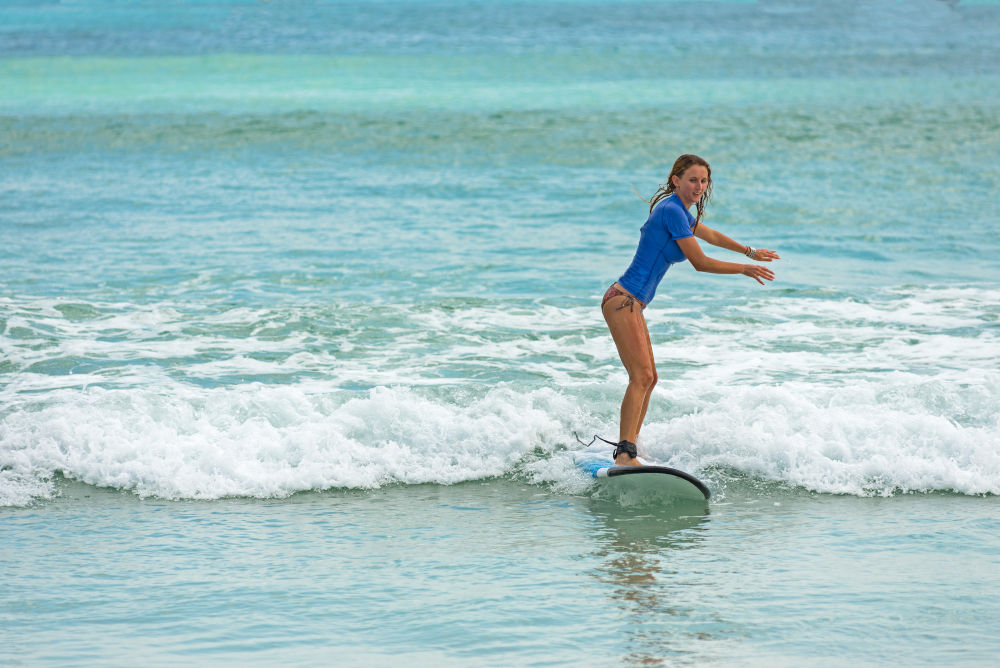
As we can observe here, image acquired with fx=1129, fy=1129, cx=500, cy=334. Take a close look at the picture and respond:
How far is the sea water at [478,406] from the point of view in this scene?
558 centimetres

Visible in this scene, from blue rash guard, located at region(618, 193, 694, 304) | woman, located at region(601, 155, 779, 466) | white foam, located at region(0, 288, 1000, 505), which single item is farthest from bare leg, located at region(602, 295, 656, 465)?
white foam, located at region(0, 288, 1000, 505)

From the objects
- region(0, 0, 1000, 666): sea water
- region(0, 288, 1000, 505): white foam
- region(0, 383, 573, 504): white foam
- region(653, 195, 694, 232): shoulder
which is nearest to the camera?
region(0, 0, 1000, 666): sea water

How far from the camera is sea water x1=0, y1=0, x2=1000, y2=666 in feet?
18.3

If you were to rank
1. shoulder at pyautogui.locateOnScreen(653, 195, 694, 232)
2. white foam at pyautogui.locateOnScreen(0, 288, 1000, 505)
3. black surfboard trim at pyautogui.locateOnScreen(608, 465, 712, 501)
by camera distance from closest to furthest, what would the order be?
1. shoulder at pyautogui.locateOnScreen(653, 195, 694, 232)
2. black surfboard trim at pyautogui.locateOnScreen(608, 465, 712, 501)
3. white foam at pyautogui.locateOnScreen(0, 288, 1000, 505)

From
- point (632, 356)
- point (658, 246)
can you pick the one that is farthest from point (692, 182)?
point (632, 356)

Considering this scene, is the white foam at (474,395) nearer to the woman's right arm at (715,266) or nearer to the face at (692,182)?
the woman's right arm at (715,266)

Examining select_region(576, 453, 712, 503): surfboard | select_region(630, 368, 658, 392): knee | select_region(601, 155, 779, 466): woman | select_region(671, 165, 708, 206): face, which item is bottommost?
select_region(576, 453, 712, 503): surfboard

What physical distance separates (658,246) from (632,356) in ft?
2.40

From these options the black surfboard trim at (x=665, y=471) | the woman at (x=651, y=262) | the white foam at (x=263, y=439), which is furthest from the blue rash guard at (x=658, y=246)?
the white foam at (x=263, y=439)

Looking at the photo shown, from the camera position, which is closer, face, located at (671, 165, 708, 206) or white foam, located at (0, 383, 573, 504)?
face, located at (671, 165, 708, 206)

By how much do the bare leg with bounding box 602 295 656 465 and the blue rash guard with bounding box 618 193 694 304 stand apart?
0.12 m

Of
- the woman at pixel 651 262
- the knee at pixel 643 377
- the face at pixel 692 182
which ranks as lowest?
the knee at pixel 643 377

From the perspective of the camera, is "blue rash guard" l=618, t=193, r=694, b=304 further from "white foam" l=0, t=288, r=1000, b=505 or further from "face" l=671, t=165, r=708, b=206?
"white foam" l=0, t=288, r=1000, b=505

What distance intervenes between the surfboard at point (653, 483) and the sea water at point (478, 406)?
6.1 inches
